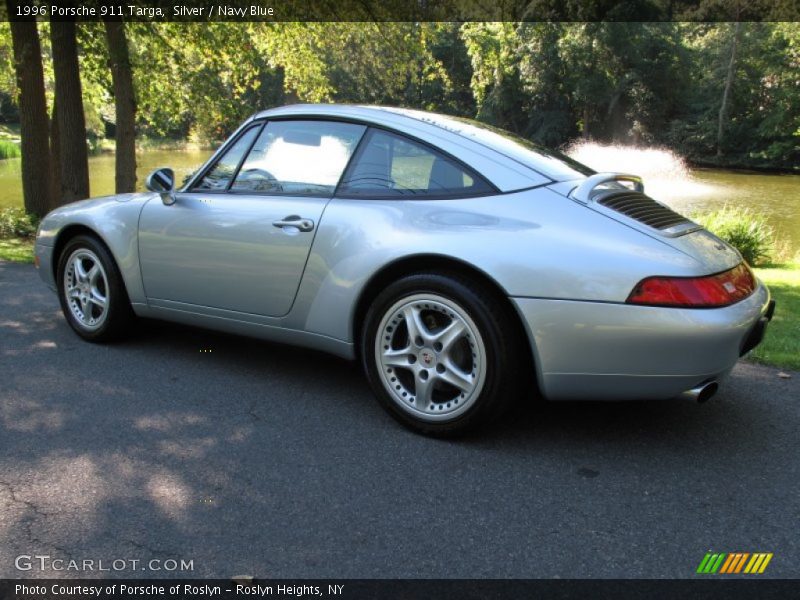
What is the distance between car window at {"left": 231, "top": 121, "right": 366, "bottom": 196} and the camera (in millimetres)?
3793

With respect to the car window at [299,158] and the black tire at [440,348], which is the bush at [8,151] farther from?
the black tire at [440,348]

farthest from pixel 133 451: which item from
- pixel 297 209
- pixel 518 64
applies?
pixel 518 64

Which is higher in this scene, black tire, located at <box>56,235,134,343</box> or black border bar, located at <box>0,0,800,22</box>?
black border bar, located at <box>0,0,800,22</box>

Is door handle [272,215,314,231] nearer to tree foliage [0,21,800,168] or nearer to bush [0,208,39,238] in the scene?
bush [0,208,39,238]

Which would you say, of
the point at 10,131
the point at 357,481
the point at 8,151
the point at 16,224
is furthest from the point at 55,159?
the point at 10,131

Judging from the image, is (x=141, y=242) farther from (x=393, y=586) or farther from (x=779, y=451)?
(x=779, y=451)

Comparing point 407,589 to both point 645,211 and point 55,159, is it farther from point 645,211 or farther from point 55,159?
point 55,159

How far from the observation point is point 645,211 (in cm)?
330

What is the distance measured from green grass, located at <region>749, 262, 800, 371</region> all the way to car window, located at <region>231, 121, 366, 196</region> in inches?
118

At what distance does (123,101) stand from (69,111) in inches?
33.5

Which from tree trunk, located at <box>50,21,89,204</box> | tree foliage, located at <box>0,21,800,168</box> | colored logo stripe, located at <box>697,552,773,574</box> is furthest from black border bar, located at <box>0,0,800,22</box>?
tree foliage, located at <box>0,21,800,168</box>

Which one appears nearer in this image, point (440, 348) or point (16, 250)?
point (440, 348)

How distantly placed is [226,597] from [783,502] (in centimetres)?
206

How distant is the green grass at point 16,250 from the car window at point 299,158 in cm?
628
